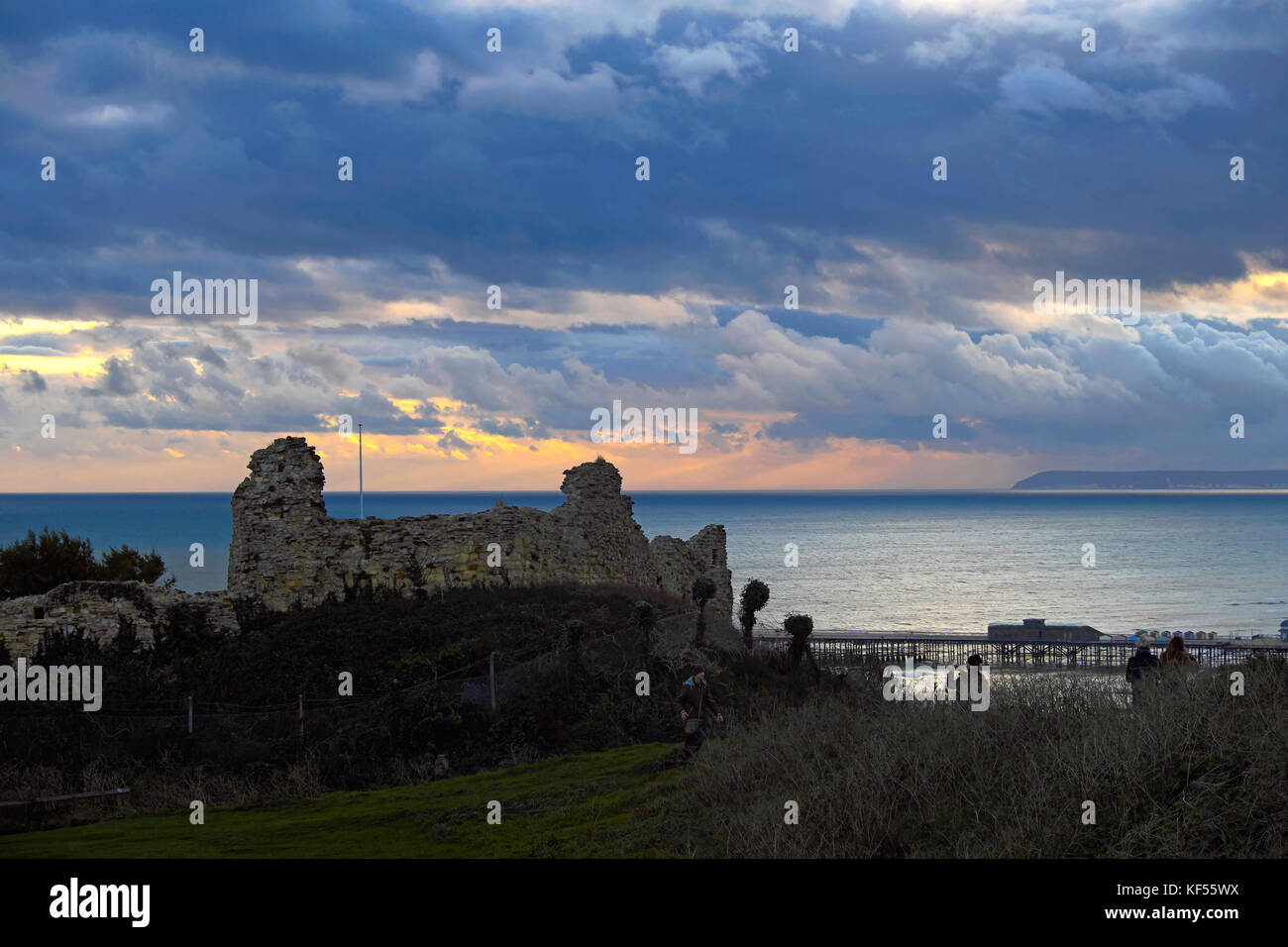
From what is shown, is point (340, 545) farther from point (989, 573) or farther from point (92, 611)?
point (989, 573)

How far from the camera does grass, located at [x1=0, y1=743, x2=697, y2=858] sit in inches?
414

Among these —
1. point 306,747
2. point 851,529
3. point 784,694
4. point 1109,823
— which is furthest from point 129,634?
point 851,529

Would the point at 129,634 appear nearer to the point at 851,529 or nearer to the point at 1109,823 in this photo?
the point at 1109,823

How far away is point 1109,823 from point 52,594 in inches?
887

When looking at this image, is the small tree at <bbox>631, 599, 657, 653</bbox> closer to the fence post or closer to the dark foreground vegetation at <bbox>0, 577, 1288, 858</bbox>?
the dark foreground vegetation at <bbox>0, 577, 1288, 858</bbox>

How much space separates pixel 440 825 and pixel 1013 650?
43091 mm

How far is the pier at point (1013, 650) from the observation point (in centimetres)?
4578

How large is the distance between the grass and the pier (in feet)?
104

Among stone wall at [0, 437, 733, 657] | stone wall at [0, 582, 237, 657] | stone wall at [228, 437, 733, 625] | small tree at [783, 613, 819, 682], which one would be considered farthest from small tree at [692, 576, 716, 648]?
stone wall at [0, 582, 237, 657]

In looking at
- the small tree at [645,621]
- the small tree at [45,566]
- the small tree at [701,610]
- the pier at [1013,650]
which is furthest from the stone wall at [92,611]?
the pier at [1013,650]

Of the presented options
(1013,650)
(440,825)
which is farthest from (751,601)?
(1013,650)

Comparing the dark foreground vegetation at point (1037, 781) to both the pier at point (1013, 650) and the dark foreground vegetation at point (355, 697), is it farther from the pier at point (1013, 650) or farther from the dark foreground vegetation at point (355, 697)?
the pier at point (1013, 650)
